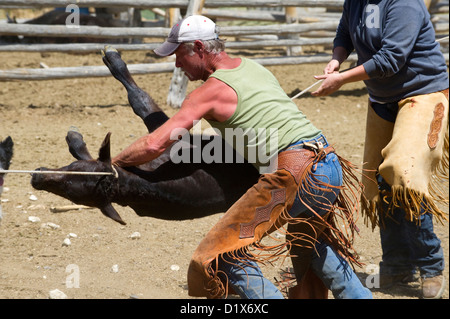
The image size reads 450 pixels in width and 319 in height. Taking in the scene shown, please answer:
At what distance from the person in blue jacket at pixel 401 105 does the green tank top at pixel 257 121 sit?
25.5 inches

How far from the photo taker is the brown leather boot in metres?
4.68

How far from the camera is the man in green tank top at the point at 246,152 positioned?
3.17 metres

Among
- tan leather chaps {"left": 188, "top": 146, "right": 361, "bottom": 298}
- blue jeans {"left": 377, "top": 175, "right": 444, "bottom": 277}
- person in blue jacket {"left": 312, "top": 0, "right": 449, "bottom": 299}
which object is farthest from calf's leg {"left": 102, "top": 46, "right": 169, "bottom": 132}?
blue jeans {"left": 377, "top": 175, "right": 444, "bottom": 277}

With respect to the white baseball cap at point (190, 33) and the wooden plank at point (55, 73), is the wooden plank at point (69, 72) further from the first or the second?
the white baseball cap at point (190, 33)

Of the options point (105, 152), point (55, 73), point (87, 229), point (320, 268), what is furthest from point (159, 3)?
point (320, 268)

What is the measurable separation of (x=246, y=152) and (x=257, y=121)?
0.18 meters

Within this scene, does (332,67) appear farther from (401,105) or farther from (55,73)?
(55,73)

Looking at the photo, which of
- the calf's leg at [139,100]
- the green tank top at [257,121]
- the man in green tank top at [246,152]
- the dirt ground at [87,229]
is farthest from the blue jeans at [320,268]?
the dirt ground at [87,229]

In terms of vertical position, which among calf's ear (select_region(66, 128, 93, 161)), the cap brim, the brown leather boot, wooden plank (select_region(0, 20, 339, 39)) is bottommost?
the brown leather boot

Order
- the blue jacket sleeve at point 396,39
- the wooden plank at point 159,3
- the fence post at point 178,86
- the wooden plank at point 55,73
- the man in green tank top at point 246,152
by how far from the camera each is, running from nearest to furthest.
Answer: the man in green tank top at point 246,152
the blue jacket sleeve at point 396,39
the wooden plank at point 159,3
the wooden plank at point 55,73
the fence post at point 178,86

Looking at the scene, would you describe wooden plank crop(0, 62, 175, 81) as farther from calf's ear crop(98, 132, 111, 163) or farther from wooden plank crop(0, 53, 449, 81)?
calf's ear crop(98, 132, 111, 163)

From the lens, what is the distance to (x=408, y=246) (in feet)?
15.5

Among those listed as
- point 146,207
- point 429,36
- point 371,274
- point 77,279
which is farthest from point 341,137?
point 146,207
